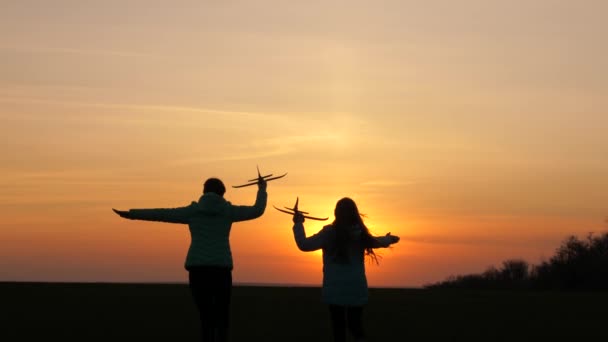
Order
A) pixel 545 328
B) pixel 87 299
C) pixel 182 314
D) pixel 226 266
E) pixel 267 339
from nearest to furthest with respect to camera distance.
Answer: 1. pixel 226 266
2. pixel 267 339
3. pixel 545 328
4. pixel 182 314
5. pixel 87 299

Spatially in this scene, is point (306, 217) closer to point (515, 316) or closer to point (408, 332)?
point (408, 332)

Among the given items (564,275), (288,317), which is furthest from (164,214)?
(564,275)

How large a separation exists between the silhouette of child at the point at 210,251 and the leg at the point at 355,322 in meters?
1.89

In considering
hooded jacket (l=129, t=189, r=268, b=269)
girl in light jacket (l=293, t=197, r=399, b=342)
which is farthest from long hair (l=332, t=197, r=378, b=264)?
hooded jacket (l=129, t=189, r=268, b=269)

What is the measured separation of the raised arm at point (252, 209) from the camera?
15375 mm

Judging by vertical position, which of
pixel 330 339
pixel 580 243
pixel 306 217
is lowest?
pixel 330 339

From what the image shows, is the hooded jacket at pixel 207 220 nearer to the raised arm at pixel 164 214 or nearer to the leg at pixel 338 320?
the raised arm at pixel 164 214

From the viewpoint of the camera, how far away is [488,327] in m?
22.0

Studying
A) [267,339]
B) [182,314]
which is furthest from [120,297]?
[267,339]

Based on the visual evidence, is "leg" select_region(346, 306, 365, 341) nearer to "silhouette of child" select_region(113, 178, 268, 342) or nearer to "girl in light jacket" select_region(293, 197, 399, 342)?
"girl in light jacket" select_region(293, 197, 399, 342)

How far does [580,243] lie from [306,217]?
4228 centimetres

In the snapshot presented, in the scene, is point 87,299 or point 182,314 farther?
point 87,299

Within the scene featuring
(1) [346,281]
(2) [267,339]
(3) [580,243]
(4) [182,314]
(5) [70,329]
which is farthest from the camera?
(3) [580,243]

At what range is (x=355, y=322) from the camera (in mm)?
13914
